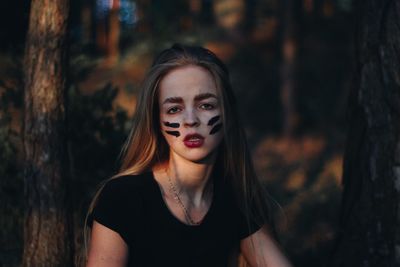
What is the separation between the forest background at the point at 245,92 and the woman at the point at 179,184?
458 mm

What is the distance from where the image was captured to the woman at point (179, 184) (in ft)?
12.6

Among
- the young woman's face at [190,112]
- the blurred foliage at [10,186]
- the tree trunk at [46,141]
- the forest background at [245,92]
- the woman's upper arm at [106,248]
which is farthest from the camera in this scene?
→ the forest background at [245,92]

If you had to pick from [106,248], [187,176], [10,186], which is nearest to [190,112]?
[187,176]

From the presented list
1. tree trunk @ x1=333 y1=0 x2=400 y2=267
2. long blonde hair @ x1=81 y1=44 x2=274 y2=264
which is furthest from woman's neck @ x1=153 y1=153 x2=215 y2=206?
tree trunk @ x1=333 y1=0 x2=400 y2=267

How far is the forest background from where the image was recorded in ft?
20.5

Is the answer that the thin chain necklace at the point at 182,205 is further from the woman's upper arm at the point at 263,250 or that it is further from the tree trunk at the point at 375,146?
the tree trunk at the point at 375,146

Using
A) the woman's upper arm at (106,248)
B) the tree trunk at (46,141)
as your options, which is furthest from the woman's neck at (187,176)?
the tree trunk at (46,141)

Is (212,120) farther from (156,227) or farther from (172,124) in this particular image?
(156,227)

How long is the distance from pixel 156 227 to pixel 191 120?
586 mm

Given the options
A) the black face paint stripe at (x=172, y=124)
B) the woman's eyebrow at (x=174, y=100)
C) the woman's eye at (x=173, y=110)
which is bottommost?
Answer: the black face paint stripe at (x=172, y=124)

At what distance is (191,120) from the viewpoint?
3.94 m

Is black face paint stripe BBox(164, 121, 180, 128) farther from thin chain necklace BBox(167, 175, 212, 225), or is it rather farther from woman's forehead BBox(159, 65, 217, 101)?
thin chain necklace BBox(167, 175, 212, 225)

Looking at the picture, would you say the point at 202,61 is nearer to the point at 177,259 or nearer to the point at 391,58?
the point at 177,259

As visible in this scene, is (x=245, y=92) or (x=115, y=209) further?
(x=245, y=92)
